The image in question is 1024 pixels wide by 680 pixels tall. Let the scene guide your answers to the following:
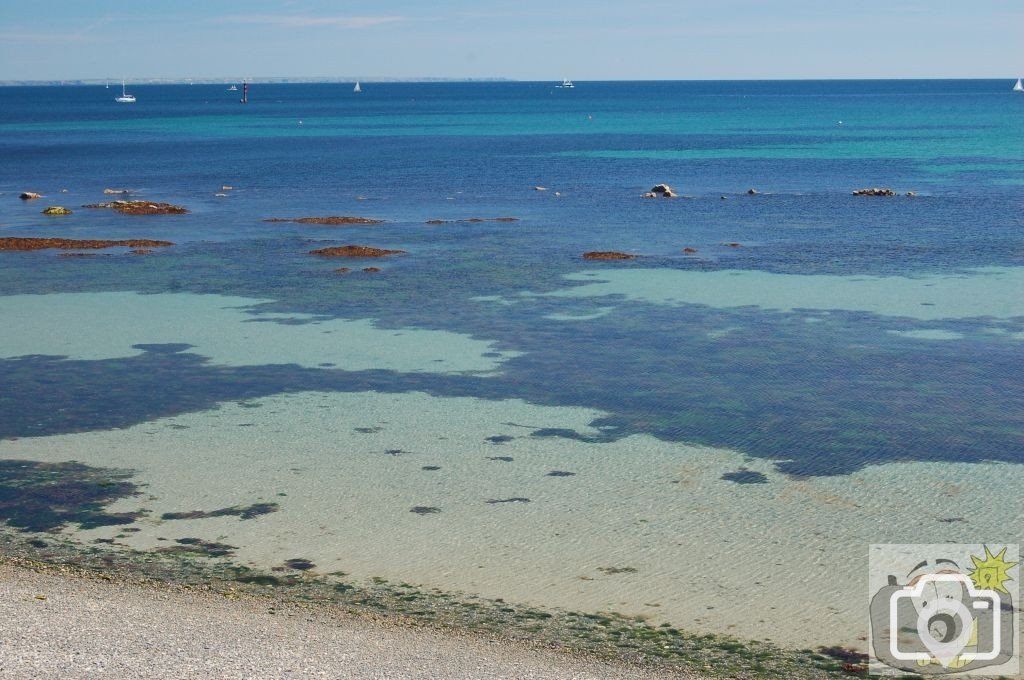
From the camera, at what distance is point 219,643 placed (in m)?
11.8

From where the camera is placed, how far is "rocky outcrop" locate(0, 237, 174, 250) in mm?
39312

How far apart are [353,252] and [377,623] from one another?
26.1 meters

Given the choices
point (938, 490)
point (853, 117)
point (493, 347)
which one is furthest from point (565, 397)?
point (853, 117)

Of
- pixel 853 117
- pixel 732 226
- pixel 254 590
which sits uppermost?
pixel 853 117

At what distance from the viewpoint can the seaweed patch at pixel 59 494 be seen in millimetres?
15711

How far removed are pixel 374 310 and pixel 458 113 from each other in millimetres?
156147

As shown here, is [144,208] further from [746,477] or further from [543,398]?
[746,477]

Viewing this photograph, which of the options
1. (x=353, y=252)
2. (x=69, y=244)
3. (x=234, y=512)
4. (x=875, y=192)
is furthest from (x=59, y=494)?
(x=875, y=192)

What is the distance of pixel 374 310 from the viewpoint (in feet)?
→ 95.7

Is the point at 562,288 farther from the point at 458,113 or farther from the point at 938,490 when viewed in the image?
the point at 458,113

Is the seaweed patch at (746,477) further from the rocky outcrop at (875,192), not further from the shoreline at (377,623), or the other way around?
the rocky outcrop at (875,192)

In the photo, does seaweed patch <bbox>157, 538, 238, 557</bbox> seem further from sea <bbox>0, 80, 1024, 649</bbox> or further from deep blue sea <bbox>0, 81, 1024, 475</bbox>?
deep blue sea <bbox>0, 81, 1024, 475</bbox>

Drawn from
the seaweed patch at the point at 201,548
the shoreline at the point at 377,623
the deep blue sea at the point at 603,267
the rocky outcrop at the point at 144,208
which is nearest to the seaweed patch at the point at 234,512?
the seaweed patch at the point at 201,548

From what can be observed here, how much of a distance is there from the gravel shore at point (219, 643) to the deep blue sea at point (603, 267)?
23.4ft
